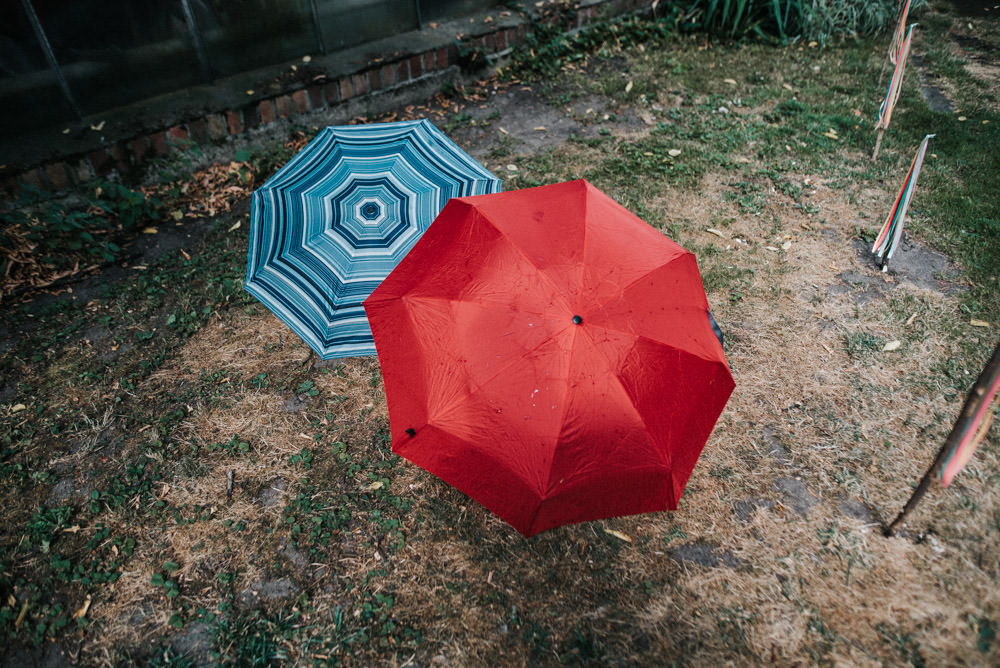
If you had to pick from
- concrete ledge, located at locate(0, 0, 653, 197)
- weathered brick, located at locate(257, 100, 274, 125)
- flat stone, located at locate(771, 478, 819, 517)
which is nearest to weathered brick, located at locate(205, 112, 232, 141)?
concrete ledge, located at locate(0, 0, 653, 197)

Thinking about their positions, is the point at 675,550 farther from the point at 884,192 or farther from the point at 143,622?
the point at 884,192

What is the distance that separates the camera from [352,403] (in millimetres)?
2799

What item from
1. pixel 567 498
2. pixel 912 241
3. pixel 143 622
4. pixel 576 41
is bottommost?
pixel 143 622

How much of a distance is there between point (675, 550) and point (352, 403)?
165cm

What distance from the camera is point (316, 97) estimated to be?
4.22 metres

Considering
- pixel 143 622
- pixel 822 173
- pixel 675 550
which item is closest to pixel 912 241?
pixel 822 173

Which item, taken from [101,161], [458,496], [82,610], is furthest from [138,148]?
[458,496]

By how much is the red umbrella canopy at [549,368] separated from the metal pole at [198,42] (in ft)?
10.1

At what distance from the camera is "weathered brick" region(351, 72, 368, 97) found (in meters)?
4.35

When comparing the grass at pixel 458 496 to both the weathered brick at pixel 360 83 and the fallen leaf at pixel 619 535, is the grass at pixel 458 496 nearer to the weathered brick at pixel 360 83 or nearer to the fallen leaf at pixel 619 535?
the fallen leaf at pixel 619 535

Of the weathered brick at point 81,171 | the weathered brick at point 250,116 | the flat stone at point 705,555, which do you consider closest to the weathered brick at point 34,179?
the weathered brick at point 81,171

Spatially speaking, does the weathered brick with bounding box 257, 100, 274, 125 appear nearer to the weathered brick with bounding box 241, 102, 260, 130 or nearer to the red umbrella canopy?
the weathered brick with bounding box 241, 102, 260, 130

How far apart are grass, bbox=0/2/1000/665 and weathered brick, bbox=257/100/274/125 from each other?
62cm

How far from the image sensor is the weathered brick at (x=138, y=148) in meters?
3.58
